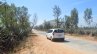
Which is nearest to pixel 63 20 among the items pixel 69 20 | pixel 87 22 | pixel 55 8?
pixel 69 20

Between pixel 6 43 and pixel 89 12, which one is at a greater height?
pixel 89 12

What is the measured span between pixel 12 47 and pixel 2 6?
4808 millimetres

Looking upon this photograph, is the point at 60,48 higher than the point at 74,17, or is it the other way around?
the point at 74,17

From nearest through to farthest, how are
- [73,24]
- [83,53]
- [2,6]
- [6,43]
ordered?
[83,53] < [6,43] < [2,6] < [73,24]

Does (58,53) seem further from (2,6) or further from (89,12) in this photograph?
(89,12)

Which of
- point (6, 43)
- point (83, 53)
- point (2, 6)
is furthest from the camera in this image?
point (2, 6)

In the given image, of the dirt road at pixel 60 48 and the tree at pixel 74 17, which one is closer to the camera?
the dirt road at pixel 60 48

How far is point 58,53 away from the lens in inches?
545

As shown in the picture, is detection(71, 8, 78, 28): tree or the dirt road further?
detection(71, 8, 78, 28): tree

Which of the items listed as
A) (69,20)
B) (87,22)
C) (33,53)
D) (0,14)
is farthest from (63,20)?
(33,53)

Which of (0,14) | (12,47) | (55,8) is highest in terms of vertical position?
(55,8)

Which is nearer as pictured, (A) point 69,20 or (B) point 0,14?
(B) point 0,14

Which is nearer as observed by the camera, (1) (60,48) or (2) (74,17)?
(1) (60,48)

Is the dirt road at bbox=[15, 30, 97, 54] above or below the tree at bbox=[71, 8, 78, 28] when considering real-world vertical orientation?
below
